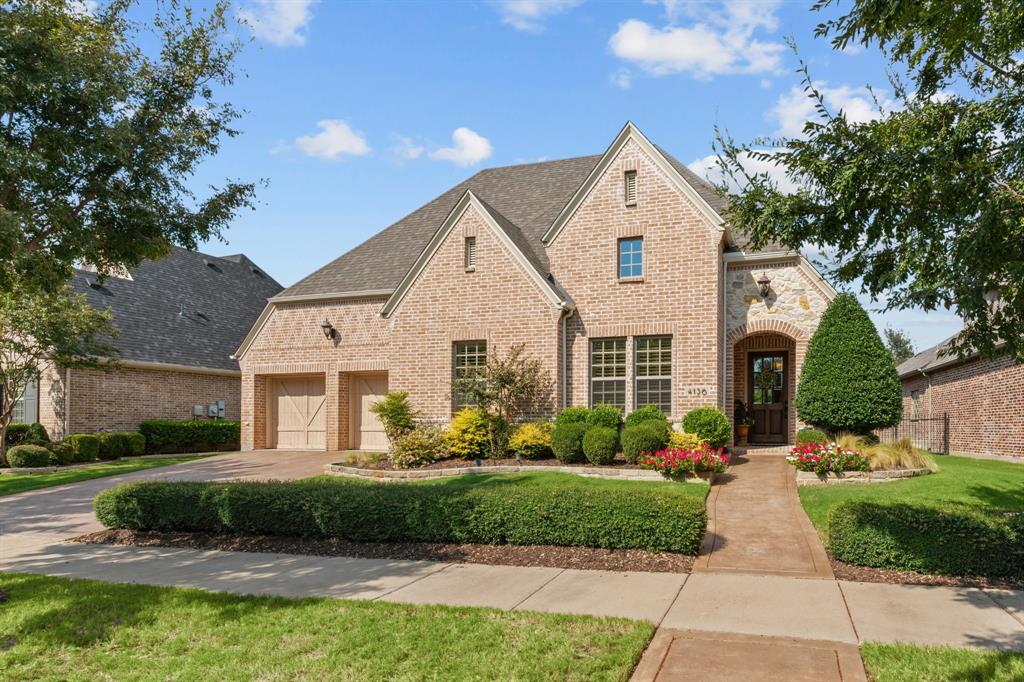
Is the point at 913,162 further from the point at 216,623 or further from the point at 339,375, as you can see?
the point at 339,375

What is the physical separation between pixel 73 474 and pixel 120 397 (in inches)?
264

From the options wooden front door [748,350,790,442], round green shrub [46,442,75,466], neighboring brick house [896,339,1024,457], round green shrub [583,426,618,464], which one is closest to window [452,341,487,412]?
round green shrub [583,426,618,464]

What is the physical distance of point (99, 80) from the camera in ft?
30.9

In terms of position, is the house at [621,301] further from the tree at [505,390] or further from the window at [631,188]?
the tree at [505,390]

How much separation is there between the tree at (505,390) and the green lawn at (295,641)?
979 centimetres

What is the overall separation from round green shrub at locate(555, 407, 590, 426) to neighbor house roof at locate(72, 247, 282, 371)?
627 inches

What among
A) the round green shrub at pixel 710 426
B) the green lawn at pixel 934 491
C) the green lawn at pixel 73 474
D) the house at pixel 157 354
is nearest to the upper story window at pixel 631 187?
the round green shrub at pixel 710 426

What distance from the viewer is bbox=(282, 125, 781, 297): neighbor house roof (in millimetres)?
21328

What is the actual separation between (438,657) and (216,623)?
90.3 inches

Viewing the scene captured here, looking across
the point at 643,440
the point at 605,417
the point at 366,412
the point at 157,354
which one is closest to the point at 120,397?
the point at 157,354

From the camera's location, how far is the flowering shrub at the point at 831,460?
527 inches

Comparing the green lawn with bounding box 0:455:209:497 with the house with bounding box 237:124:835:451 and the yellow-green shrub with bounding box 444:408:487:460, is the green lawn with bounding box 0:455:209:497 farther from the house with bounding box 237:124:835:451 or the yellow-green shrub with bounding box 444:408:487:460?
the yellow-green shrub with bounding box 444:408:487:460

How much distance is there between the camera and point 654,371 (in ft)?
56.8

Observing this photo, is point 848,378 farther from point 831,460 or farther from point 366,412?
point 366,412
